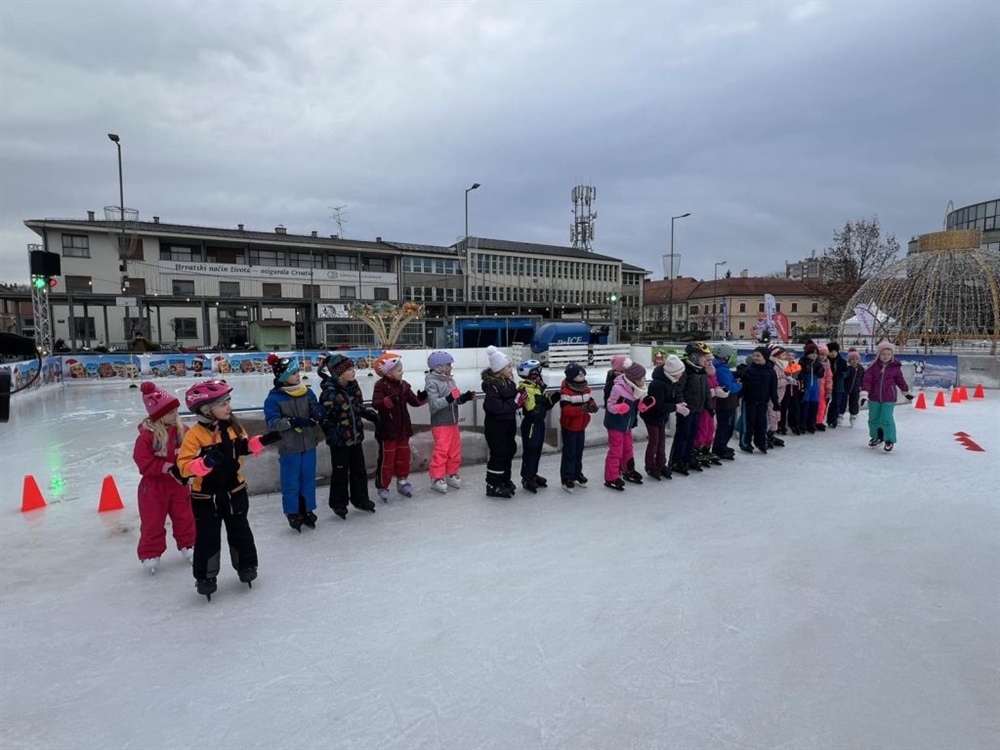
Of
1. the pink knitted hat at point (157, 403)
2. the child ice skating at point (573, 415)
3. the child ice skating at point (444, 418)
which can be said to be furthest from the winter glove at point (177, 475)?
the child ice skating at point (573, 415)

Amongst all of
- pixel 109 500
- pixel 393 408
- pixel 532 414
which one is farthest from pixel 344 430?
pixel 109 500

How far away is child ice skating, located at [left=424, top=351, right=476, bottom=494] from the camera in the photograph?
219 inches

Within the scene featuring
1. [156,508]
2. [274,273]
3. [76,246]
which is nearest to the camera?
[156,508]

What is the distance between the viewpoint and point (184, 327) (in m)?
35.5

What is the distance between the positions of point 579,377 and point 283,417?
2907 millimetres

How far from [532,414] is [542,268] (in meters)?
54.0

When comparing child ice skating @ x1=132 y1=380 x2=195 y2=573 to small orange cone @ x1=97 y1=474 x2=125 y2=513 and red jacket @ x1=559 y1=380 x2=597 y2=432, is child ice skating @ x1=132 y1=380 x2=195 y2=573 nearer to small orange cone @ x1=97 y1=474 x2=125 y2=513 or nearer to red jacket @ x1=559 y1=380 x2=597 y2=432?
small orange cone @ x1=97 y1=474 x2=125 y2=513

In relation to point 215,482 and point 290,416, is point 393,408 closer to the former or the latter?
→ point 290,416

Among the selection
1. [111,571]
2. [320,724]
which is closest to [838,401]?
[320,724]

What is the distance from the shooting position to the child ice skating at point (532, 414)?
564cm

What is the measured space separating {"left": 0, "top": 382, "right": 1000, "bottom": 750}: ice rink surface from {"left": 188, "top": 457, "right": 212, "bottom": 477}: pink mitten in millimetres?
923

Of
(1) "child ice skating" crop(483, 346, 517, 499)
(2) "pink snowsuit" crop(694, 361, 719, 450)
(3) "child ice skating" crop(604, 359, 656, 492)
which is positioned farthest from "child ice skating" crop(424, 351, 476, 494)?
(2) "pink snowsuit" crop(694, 361, 719, 450)

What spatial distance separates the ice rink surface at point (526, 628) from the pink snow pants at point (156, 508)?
0.76ft

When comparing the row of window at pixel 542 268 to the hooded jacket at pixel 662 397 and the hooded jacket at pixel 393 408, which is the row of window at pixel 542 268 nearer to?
the hooded jacket at pixel 662 397
